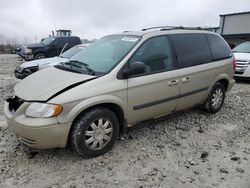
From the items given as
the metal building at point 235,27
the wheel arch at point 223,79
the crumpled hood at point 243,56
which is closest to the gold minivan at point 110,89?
the wheel arch at point 223,79

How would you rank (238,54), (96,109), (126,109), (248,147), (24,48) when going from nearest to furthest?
1. (96,109)
2. (126,109)
3. (248,147)
4. (238,54)
5. (24,48)

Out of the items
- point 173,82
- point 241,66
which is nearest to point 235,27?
point 241,66

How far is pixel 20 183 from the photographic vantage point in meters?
2.80

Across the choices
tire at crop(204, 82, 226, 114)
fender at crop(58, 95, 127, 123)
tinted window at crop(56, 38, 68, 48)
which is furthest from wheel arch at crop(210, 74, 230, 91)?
tinted window at crop(56, 38, 68, 48)

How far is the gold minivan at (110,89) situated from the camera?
2928 mm

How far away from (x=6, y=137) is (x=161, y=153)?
2479 millimetres

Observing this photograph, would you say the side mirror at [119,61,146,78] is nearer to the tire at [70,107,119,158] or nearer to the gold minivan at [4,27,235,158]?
the gold minivan at [4,27,235,158]

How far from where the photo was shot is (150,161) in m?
3.29

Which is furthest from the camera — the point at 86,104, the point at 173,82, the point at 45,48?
the point at 45,48

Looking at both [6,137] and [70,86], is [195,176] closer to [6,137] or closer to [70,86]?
[70,86]

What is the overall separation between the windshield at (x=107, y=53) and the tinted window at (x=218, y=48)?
180cm

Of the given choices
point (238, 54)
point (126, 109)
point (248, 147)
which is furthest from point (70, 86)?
point (238, 54)

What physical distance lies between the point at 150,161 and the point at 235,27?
20.7 meters

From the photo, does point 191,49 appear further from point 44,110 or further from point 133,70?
point 44,110
